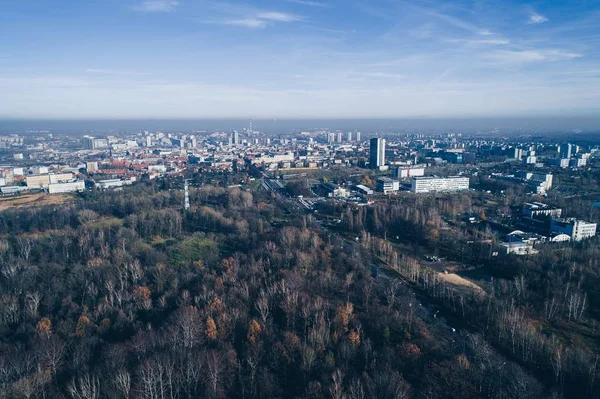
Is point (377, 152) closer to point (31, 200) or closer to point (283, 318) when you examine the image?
point (31, 200)

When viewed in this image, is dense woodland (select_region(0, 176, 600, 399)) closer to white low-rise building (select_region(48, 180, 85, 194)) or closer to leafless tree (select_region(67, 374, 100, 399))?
leafless tree (select_region(67, 374, 100, 399))

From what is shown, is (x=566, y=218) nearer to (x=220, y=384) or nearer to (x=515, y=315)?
(x=515, y=315)

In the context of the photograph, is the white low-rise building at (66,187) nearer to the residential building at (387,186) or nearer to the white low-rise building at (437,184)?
the residential building at (387,186)

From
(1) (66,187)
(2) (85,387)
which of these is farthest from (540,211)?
(1) (66,187)

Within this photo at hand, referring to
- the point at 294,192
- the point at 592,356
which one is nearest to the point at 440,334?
the point at 592,356

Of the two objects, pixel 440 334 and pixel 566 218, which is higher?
pixel 566 218

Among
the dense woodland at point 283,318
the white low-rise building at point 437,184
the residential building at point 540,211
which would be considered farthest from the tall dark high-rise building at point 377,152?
the dense woodland at point 283,318
